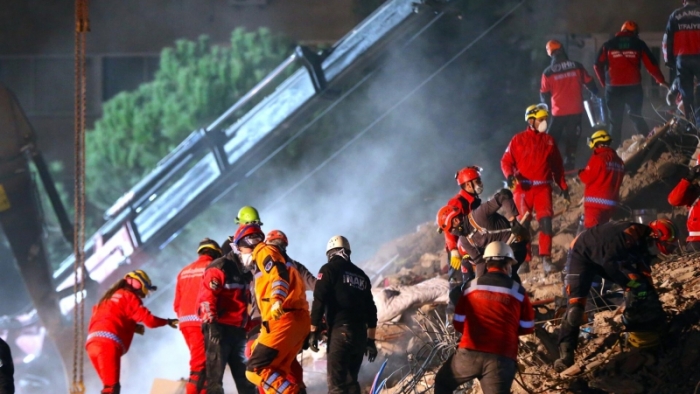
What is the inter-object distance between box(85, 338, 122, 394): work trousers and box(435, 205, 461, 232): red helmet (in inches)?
139

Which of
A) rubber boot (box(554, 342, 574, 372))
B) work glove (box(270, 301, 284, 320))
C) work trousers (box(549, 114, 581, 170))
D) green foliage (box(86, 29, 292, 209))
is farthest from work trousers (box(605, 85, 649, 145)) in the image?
green foliage (box(86, 29, 292, 209))

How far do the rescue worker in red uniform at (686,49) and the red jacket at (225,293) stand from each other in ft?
24.1

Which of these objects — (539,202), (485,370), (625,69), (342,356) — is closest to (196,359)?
(342,356)

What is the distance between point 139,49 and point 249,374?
17210mm

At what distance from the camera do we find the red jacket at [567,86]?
12641mm

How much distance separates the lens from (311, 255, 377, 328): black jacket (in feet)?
25.1

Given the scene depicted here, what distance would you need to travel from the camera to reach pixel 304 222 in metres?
17.7

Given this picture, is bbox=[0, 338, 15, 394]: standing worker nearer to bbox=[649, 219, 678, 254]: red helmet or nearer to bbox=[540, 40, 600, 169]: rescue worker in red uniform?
bbox=[649, 219, 678, 254]: red helmet

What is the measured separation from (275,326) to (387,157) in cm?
1140

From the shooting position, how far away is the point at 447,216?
349 inches

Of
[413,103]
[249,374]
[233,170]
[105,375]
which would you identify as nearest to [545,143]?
[249,374]

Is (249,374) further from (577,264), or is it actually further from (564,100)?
(564,100)

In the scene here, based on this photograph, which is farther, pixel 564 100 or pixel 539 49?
pixel 539 49

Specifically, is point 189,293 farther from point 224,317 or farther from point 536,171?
point 536,171
